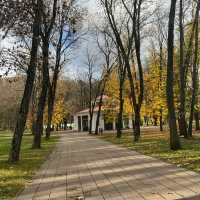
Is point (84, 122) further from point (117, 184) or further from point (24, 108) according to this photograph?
point (117, 184)

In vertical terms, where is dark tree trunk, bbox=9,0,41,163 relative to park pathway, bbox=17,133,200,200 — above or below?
above

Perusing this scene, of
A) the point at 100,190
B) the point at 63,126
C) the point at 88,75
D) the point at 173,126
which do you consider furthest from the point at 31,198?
the point at 63,126

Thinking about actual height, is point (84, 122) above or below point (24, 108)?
above

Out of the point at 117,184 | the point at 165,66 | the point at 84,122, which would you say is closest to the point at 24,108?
the point at 117,184

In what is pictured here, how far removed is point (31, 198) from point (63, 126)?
376 feet

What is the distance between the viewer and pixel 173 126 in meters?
21.2

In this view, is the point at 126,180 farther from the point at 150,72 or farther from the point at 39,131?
the point at 150,72

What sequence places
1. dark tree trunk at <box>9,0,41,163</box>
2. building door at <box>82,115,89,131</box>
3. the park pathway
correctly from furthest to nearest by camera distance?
building door at <box>82,115,89,131</box>, dark tree trunk at <box>9,0,41,163</box>, the park pathway

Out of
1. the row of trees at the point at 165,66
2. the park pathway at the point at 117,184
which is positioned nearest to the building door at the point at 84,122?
the row of trees at the point at 165,66

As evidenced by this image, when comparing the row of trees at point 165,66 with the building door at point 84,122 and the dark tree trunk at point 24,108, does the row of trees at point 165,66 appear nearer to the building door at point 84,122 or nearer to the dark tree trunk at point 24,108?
the dark tree trunk at point 24,108

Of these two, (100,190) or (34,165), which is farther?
(34,165)

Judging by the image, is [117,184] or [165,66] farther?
[165,66]

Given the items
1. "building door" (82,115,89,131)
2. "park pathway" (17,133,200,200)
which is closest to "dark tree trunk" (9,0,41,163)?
"park pathway" (17,133,200,200)

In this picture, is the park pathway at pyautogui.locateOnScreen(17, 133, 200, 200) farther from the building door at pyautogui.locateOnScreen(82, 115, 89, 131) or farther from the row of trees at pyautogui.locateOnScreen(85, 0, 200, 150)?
the building door at pyautogui.locateOnScreen(82, 115, 89, 131)
